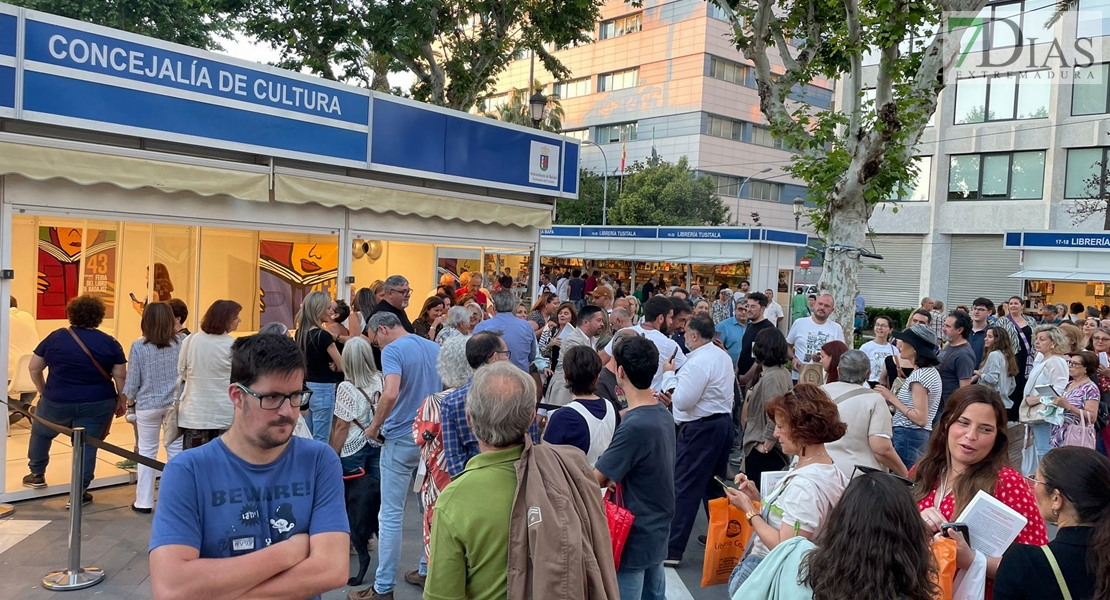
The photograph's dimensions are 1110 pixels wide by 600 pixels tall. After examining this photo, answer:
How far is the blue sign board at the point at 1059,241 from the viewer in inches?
760

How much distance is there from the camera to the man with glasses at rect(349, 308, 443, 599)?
4680 millimetres

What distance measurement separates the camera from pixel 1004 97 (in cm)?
2961

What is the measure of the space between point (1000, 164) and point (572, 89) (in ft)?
96.7

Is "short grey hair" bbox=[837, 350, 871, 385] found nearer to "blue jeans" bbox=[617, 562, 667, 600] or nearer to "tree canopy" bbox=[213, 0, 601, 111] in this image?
"blue jeans" bbox=[617, 562, 667, 600]

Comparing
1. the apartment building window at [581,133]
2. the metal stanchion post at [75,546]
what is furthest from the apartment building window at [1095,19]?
the metal stanchion post at [75,546]

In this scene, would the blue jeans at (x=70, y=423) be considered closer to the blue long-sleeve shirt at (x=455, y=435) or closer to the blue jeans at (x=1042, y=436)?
the blue long-sleeve shirt at (x=455, y=435)

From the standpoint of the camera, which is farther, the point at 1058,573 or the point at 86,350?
the point at 86,350

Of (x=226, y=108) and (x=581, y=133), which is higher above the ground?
(x=581, y=133)

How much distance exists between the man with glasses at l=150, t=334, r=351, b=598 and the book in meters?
2.22

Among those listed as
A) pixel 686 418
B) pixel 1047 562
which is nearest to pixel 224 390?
pixel 686 418

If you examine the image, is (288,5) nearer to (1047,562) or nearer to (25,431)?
(25,431)

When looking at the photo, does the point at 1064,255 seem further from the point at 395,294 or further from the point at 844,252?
the point at 395,294

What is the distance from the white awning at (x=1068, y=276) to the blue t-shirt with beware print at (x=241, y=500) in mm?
22015

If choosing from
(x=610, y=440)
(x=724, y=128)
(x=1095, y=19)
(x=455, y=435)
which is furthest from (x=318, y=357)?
(x=724, y=128)
